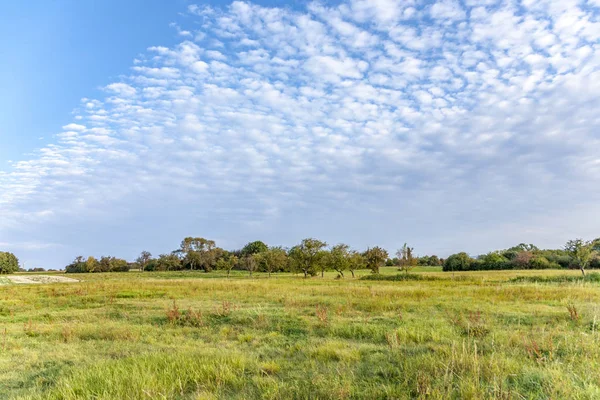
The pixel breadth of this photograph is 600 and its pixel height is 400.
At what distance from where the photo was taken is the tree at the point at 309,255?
186 feet

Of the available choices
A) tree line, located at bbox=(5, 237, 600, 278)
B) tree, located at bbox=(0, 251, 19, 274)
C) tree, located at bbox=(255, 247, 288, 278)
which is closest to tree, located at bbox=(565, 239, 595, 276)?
tree line, located at bbox=(5, 237, 600, 278)

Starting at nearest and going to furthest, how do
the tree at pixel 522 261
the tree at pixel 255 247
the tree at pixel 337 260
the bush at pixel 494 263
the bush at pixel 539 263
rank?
the tree at pixel 337 260 < the bush at pixel 539 263 < the tree at pixel 522 261 < the bush at pixel 494 263 < the tree at pixel 255 247

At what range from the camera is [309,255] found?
2259 inches

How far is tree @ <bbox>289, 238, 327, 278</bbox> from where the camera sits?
56781 millimetres

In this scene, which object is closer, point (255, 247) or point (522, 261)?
point (522, 261)

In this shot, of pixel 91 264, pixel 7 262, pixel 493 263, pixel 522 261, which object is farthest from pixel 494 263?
pixel 91 264

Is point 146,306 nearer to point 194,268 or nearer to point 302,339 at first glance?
point 302,339

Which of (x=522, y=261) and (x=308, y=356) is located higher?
(x=522, y=261)

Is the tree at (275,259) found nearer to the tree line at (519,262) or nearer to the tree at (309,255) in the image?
the tree at (309,255)

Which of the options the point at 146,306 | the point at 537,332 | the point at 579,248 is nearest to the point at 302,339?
the point at 537,332

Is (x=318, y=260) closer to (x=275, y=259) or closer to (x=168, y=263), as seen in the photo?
(x=275, y=259)

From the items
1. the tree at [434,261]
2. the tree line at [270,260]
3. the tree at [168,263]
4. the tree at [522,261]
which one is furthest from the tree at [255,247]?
the tree at [522,261]

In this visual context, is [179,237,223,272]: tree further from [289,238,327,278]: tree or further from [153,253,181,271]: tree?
[289,238,327,278]: tree

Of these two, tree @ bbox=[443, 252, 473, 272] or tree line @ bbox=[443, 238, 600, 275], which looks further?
tree @ bbox=[443, 252, 473, 272]
